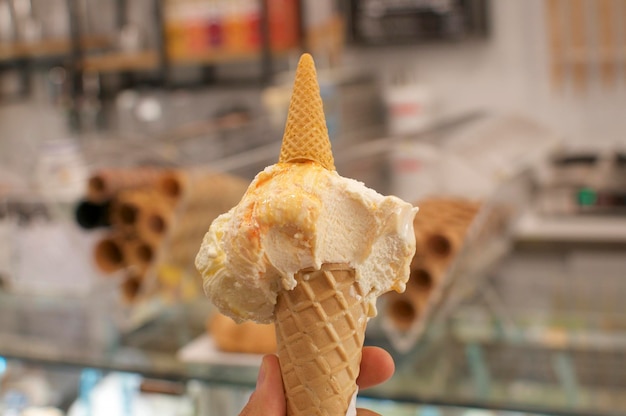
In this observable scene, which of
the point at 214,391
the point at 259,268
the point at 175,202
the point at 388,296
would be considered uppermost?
the point at 259,268

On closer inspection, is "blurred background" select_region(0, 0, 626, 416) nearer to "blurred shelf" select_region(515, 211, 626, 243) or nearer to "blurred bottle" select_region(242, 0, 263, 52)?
"blurred shelf" select_region(515, 211, 626, 243)

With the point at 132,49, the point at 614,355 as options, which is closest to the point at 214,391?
the point at 614,355

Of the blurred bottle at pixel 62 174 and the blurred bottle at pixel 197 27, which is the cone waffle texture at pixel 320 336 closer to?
the blurred bottle at pixel 62 174

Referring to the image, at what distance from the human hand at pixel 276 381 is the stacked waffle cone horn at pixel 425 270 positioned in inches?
26.1

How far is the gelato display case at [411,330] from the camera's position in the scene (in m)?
1.42

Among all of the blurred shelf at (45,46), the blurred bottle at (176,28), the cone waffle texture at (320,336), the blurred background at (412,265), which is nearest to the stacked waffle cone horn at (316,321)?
the cone waffle texture at (320,336)

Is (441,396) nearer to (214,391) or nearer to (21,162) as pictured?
(214,391)

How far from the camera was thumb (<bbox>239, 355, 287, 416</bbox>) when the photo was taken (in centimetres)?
80

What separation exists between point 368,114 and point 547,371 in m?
2.27

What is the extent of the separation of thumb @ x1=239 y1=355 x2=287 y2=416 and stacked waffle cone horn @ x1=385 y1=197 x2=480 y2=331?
73 cm

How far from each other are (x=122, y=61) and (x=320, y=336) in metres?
4.23

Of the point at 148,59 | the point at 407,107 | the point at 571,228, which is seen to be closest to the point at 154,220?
the point at 571,228

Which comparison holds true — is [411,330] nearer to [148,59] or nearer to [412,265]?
[412,265]

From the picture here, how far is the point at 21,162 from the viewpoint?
2.31m
